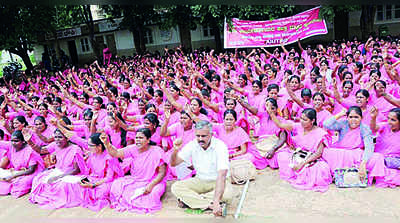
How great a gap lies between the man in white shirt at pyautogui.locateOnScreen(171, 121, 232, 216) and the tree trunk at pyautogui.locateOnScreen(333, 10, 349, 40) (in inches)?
601

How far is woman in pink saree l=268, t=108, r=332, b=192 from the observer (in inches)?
147

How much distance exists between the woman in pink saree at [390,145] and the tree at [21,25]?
48.2 ft

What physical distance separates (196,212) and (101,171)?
1368mm

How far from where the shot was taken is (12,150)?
14.6 ft

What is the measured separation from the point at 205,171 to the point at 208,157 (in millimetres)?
208

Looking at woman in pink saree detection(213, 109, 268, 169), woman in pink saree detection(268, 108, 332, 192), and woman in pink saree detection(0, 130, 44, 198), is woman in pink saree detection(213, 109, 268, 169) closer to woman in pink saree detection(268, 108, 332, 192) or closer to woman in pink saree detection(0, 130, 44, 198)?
woman in pink saree detection(268, 108, 332, 192)

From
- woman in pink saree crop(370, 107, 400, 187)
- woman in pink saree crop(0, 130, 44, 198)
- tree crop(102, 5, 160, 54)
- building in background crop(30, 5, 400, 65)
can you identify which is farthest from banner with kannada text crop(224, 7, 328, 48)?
woman in pink saree crop(0, 130, 44, 198)

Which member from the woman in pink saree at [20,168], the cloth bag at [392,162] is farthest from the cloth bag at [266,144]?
the woman in pink saree at [20,168]

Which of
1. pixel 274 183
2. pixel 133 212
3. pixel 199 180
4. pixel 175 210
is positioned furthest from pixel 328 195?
pixel 133 212

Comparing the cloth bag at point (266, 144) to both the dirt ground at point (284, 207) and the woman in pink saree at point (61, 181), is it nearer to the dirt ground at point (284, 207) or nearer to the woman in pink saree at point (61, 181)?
the dirt ground at point (284, 207)

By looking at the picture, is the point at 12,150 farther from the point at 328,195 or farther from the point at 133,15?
the point at 133,15

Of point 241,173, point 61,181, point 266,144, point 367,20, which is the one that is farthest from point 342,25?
point 61,181

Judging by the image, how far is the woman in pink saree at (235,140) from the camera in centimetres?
429

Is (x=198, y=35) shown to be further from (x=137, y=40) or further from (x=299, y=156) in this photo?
(x=299, y=156)
